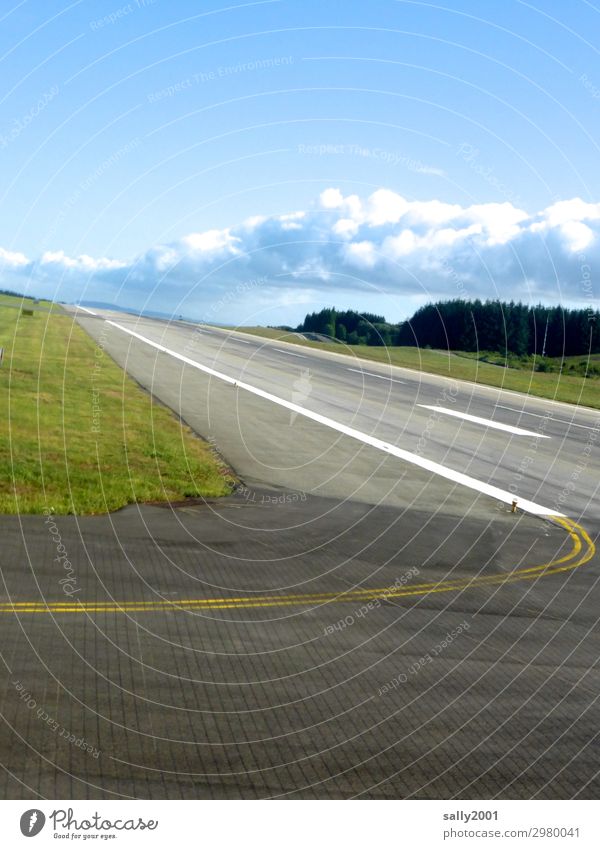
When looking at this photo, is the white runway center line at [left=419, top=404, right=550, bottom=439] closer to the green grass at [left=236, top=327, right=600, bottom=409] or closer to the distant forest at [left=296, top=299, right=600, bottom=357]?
the green grass at [left=236, top=327, right=600, bottom=409]

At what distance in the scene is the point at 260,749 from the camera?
756 centimetres

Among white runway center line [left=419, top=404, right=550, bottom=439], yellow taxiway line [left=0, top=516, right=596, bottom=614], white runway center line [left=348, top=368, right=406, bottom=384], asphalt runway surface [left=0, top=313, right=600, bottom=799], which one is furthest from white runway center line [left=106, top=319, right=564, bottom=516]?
white runway center line [left=348, top=368, right=406, bottom=384]

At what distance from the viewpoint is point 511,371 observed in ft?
241

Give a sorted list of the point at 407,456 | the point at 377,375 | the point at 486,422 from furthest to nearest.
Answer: the point at 377,375 < the point at 486,422 < the point at 407,456

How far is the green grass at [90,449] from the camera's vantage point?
16.1m

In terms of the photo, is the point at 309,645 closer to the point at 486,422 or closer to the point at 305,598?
the point at 305,598

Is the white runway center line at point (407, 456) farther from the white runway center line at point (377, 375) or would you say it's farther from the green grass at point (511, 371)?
the green grass at point (511, 371)

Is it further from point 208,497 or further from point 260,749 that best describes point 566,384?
point 260,749

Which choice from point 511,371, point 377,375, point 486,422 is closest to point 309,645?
point 486,422

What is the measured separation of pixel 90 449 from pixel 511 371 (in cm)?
5714

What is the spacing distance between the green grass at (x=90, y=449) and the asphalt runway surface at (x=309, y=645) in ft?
2.79

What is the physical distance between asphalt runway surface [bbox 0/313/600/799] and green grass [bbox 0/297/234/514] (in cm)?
85

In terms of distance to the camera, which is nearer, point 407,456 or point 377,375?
point 407,456

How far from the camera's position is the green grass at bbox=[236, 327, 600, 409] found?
57.5 meters
